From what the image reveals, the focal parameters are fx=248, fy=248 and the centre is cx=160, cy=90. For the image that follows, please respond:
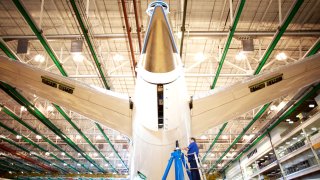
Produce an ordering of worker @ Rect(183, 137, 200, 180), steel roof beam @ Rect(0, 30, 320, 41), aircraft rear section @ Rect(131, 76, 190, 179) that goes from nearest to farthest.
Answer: aircraft rear section @ Rect(131, 76, 190, 179) → worker @ Rect(183, 137, 200, 180) → steel roof beam @ Rect(0, 30, 320, 41)

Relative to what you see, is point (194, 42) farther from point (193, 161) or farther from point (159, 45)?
point (159, 45)

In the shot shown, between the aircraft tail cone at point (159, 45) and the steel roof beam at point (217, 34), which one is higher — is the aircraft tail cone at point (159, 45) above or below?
below

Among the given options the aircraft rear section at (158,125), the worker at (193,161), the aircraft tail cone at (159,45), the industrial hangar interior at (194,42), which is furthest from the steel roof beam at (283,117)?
the aircraft tail cone at (159,45)

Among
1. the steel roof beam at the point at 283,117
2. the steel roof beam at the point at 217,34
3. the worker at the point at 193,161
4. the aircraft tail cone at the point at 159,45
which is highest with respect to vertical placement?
the steel roof beam at the point at 217,34

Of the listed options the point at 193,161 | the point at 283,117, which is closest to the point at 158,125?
the point at 193,161

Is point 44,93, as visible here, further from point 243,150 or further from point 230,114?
point 243,150

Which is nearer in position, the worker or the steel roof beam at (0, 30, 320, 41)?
the worker

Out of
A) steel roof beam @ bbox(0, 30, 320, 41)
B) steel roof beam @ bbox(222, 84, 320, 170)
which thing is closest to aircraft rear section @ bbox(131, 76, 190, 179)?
steel roof beam @ bbox(0, 30, 320, 41)

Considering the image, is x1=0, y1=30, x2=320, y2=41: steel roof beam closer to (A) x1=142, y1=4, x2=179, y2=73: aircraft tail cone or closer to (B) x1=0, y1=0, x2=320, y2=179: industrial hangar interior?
(B) x1=0, y1=0, x2=320, y2=179: industrial hangar interior

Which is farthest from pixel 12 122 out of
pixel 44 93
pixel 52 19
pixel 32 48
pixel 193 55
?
pixel 44 93

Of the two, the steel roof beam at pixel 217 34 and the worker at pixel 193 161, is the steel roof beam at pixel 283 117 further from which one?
the worker at pixel 193 161

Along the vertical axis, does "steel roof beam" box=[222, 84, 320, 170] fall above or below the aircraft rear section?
above

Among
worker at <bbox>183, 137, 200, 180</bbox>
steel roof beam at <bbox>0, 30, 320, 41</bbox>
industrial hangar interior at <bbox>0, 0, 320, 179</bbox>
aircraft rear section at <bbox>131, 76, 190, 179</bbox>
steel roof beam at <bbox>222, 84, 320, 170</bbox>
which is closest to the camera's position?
aircraft rear section at <bbox>131, 76, 190, 179</bbox>

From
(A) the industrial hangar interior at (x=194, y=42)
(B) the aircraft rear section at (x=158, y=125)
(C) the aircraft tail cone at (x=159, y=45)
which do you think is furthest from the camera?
(A) the industrial hangar interior at (x=194, y=42)
